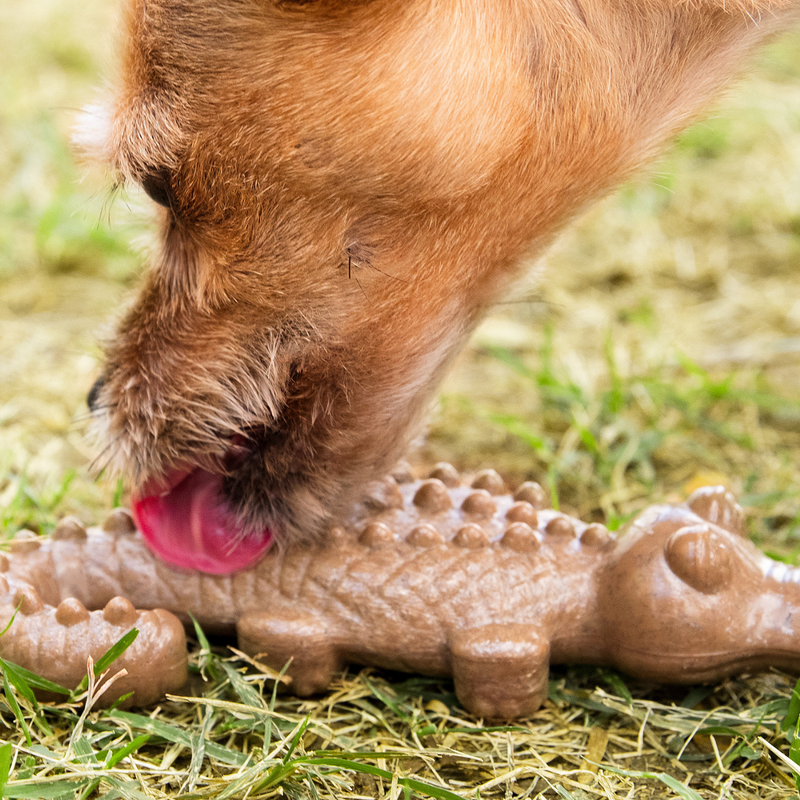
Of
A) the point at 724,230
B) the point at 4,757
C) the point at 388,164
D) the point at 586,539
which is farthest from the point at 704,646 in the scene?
the point at 724,230

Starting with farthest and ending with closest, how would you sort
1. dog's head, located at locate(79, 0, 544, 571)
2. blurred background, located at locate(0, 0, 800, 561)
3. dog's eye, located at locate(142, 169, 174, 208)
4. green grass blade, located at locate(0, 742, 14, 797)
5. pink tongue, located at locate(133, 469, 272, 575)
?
1. blurred background, located at locate(0, 0, 800, 561)
2. pink tongue, located at locate(133, 469, 272, 575)
3. dog's eye, located at locate(142, 169, 174, 208)
4. dog's head, located at locate(79, 0, 544, 571)
5. green grass blade, located at locate(0, 742, 14, 797)

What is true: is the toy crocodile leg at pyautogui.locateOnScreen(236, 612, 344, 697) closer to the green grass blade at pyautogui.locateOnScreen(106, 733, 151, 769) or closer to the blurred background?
the green grass blade at pyautogui.locateOnScreen(106, 733, 151, 769)

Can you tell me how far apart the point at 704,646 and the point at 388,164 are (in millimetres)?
814

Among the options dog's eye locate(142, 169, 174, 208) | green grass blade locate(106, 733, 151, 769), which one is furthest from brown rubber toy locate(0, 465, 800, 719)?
dog's eye locate(142, 169, 174, 208)

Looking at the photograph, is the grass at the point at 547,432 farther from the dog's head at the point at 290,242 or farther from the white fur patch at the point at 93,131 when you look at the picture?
the dog's head at the point at 290,242

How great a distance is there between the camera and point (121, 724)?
137 centimetres

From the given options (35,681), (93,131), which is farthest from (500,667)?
(93,131)

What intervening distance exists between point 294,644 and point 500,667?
306 millimetres

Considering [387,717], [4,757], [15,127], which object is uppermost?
[15,127]

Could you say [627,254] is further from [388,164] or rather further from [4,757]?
[4,757]

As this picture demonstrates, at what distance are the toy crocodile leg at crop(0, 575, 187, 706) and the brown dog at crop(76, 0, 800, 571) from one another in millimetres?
166

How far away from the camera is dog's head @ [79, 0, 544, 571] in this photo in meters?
1.29

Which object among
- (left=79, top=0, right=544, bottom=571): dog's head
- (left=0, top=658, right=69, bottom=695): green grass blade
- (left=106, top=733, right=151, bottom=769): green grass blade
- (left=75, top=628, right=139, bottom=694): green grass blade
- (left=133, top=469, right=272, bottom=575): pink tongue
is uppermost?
(left=79, top=0, right=544, bottom=571): dog's head

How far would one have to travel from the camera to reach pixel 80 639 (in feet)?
4.43
